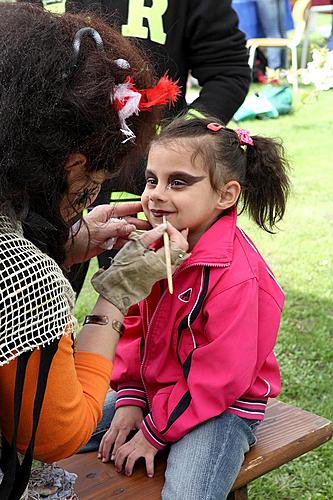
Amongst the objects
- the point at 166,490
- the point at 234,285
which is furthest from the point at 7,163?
the point at 166,490

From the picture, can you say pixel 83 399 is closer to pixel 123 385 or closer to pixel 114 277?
pixel 114 277

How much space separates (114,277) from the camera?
5.67 ft

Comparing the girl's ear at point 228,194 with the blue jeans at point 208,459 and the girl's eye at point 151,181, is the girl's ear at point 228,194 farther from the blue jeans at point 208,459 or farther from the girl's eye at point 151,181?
the blue jeans at point 208,459

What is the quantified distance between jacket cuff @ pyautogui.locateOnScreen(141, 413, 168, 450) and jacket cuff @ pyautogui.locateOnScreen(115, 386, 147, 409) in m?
0.14

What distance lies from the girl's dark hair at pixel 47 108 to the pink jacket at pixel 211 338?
58 centimetres

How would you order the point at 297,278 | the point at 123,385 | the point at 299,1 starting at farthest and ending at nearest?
the point at 299,1, the point at 297,278, the point at 123,385

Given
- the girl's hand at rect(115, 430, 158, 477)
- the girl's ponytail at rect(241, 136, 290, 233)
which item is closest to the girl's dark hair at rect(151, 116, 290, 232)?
the girl's ponytail at rect(241, 136, 290, 233)

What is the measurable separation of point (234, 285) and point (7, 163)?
0.81m

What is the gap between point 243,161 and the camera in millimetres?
2242

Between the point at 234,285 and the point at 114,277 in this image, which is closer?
the point at 114,277

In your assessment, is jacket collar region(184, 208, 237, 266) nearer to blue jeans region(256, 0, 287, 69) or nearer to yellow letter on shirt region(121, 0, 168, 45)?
yellow letter on shirt region(121, 0, 168, 45)

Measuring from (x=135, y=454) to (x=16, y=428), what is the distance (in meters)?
0.67

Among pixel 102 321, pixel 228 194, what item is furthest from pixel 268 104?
pixel 102 321

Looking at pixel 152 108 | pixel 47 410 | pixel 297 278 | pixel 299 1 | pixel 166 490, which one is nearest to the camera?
pixel 47 410
